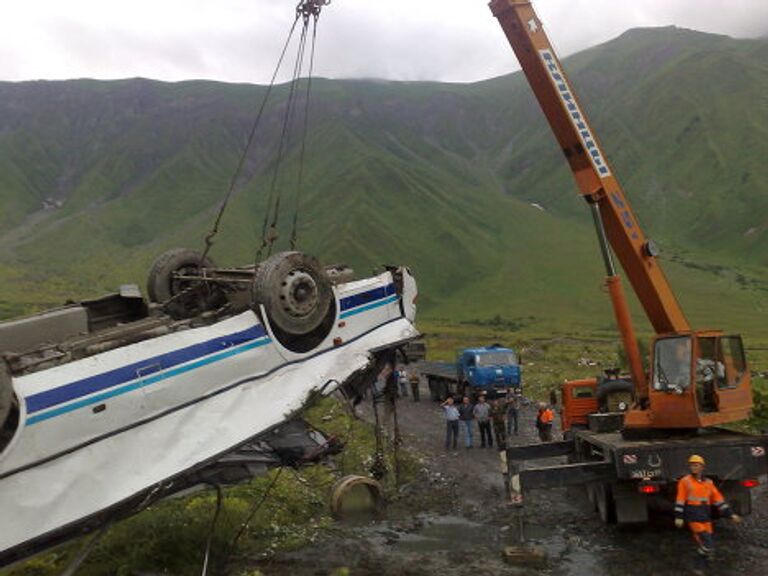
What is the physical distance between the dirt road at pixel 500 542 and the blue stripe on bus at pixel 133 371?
11.9 ft

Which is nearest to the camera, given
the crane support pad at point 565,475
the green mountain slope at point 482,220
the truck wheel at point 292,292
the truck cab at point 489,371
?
the truck wheel at point 292,292

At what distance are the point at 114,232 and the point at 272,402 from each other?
6403 inches

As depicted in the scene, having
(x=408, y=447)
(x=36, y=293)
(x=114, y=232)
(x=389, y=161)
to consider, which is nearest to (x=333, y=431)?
(x=408, y=447)

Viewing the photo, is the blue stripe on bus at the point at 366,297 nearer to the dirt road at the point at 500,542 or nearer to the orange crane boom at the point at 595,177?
the dirt road at the point at 500,542

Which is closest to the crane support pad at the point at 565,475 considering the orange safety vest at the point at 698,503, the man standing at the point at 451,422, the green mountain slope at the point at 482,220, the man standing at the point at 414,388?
the orange safety vest at the point at 698,503

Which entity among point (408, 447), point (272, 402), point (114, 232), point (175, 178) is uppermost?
point (175, 178)

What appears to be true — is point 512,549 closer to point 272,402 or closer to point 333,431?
point 272,402

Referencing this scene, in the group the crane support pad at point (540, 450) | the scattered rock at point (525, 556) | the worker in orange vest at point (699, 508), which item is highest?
the worker in orange vest at point (699, 508)

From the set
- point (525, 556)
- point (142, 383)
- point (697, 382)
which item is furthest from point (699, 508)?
point (142, 383)

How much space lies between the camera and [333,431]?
20531 millimetres

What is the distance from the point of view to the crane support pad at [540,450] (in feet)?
42.8

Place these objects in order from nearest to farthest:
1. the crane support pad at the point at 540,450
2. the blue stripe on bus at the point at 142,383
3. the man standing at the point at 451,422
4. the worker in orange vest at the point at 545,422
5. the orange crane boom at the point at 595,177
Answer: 1. the blue stripe on bus at the point at 142,383
2. the orange crane boom at the point at 595,177
3. the crane support pad at the point at 540,450
4. the worker in orange vest at the point at 545,422
5. the man standing at the point at 451,422

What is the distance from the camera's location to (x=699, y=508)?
9.06m

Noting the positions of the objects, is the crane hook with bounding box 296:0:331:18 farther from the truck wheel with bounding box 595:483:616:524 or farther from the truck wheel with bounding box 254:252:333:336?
the truck wheel with bounding box 595:483:616:524
